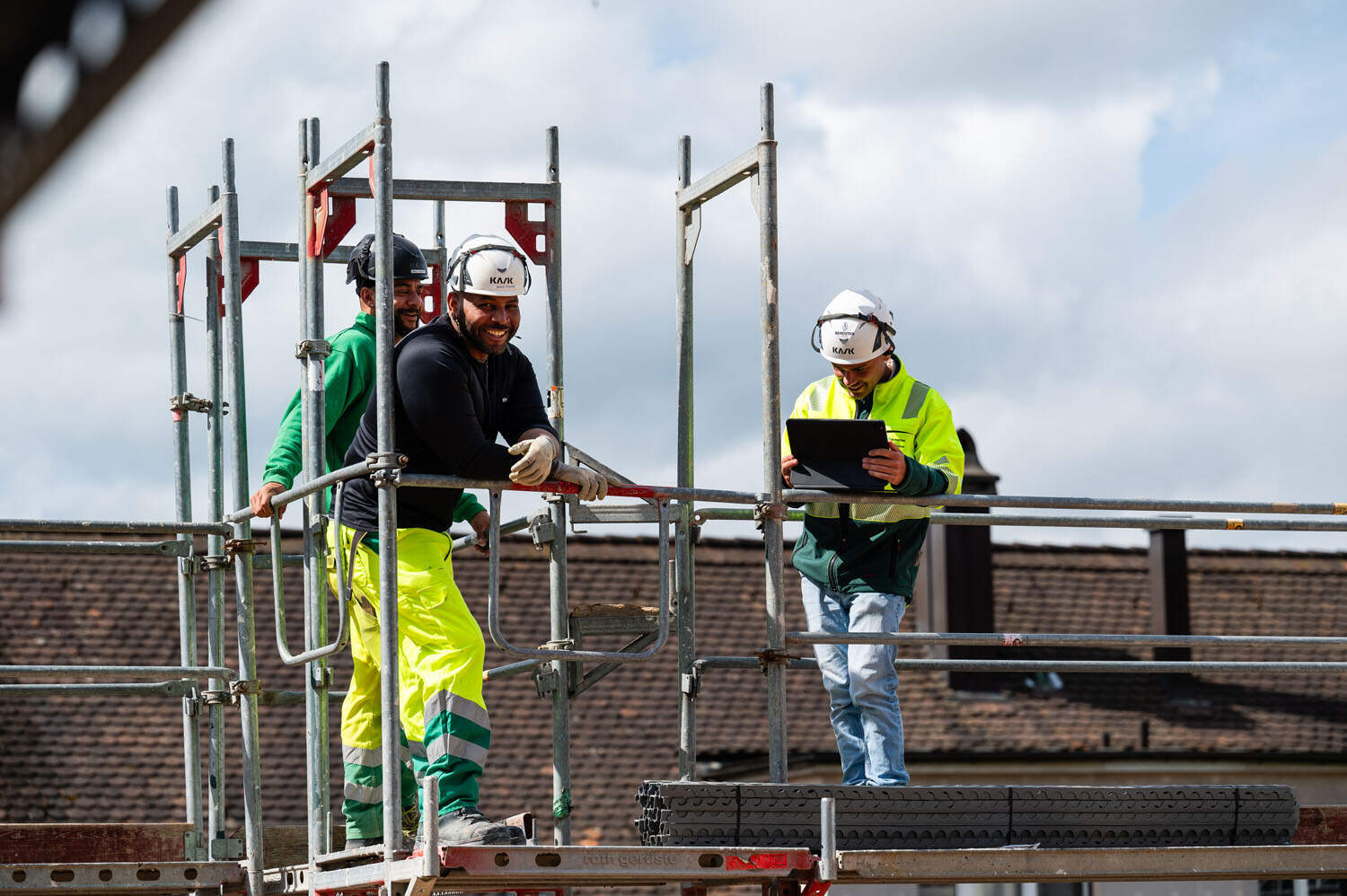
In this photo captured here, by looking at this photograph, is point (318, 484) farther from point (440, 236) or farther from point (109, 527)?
point (440, 236)

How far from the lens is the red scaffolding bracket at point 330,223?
638 centimetres

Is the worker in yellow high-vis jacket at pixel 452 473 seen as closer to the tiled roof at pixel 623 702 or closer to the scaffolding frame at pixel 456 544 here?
the scaffolding frame at pixel 456 544

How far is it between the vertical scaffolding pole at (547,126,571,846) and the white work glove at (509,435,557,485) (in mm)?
1080

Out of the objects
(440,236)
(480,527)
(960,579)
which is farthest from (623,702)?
(480,527)

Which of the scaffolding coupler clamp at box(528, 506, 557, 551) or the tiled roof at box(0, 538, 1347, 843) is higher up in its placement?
the scaffolding coupler clamp at box(528, 506, 557, 551)

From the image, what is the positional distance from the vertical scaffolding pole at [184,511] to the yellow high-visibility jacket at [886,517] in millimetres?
2435

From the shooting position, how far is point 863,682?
259 inches

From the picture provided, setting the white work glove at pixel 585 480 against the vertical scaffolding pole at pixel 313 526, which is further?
the vertical scaffolding pole at pixel 313 526

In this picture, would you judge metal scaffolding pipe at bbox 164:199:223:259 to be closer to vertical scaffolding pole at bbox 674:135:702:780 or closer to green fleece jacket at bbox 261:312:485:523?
green fleece jacket at bbox 261:312:485:523

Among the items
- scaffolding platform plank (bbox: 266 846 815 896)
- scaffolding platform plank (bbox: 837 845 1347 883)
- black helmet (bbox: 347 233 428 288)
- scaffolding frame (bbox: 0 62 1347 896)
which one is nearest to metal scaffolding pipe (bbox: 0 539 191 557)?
scaffolding frame (bbox: 0 62 1347 896)

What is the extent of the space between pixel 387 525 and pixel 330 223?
1.44 meters

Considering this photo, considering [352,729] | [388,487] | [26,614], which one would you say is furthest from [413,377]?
[26,614]

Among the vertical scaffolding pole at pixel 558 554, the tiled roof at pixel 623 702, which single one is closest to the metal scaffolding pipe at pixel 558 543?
the vertical scaffolding pole at pixel 558 554

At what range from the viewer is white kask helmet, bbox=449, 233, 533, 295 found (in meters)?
5.82
